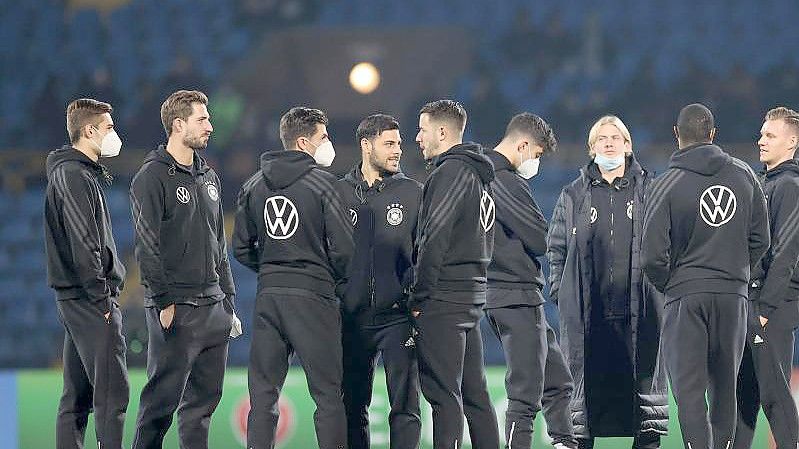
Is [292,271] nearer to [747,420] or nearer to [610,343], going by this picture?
[610,343]

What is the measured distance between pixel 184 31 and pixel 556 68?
14.7 feet

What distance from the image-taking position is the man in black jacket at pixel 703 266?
6.32 metres

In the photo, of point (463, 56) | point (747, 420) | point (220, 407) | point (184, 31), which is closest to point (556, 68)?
point (463, 56)

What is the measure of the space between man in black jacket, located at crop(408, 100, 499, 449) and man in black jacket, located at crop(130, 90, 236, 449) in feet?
3.39

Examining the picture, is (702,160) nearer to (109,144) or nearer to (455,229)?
(455,229)

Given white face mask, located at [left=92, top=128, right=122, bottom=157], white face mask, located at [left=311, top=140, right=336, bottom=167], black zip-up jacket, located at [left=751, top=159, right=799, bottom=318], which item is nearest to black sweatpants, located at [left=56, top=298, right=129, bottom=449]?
white face mask, located at [left=92, top=128, right=122, bottom=157]

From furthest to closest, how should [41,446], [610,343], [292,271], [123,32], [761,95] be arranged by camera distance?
[123,32] → [761,95] → [41,446] → [610,343] → [292,271]

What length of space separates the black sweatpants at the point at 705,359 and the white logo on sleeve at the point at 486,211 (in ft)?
3.34

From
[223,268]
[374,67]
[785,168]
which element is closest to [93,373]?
[223,268]

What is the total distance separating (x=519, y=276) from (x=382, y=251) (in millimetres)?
884

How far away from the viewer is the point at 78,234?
242 inches

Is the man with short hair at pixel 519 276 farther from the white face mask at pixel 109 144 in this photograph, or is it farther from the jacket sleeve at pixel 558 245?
the white face mask at pixel 109 144

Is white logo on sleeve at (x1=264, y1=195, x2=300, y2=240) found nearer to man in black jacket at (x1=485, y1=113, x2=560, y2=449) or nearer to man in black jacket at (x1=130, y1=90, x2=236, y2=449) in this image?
man in black jacket at (x1=130, y1=90, x2=236, y2=449)

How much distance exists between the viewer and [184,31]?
612 inches
